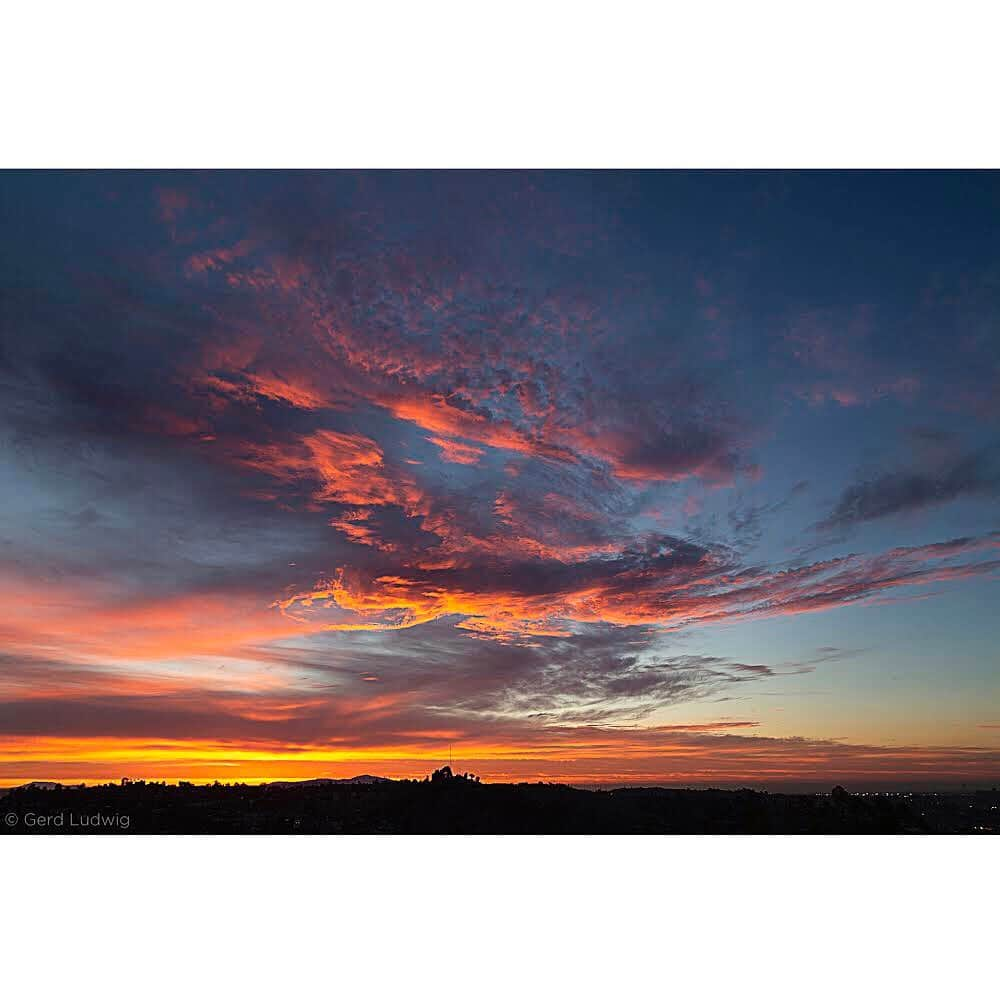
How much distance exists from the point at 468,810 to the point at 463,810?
4 centimetres

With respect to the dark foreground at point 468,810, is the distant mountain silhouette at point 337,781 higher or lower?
higher

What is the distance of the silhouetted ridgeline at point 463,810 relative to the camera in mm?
5582

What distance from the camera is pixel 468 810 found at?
5.72 metres

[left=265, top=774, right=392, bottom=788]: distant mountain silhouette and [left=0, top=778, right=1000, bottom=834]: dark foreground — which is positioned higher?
[left=265, top=774, right=392, bottom=788]: distant mountain silhouette

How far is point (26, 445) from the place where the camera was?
5.98m

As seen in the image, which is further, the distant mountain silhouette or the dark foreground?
the distant mountain silhouette

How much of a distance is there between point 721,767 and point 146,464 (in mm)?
5500

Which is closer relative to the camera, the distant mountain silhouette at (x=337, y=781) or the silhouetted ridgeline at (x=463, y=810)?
the silhouetted ridgeline at (x=463, y=810)

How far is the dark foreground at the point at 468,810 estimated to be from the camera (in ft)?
18.3

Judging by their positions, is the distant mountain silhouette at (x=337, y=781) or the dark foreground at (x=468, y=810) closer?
the dark foreground at (x=468, y=810)

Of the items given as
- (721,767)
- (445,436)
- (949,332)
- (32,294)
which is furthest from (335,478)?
(949,332)

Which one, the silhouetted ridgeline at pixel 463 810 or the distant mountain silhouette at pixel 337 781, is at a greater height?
the distant mountain silhouette at pixel 337 781

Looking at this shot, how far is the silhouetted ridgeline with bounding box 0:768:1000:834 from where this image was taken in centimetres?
558
